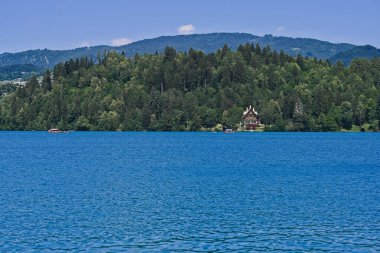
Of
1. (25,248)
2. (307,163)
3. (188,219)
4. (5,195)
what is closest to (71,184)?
(5,195)

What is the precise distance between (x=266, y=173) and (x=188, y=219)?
37.7m

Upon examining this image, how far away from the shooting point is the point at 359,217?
46.7 meters

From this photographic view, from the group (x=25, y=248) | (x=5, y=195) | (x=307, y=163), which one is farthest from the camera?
(x=307, y=163)

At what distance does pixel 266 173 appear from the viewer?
81750 millimetres

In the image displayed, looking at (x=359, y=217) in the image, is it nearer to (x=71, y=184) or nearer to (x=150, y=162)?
(x=71, y=184)

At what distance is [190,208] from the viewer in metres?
50.9

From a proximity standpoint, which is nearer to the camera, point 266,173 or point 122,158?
point 266,173

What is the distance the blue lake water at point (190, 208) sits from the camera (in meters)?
38.2

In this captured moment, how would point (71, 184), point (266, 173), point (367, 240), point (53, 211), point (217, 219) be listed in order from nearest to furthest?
point (367, 240) → point (217, 219) → point (53, 211) → point (71, 184) → point (266, 173)

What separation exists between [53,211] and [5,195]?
1136 cm

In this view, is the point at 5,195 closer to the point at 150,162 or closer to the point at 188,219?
the point at 188,219

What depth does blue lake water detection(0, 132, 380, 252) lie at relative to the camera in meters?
38.2

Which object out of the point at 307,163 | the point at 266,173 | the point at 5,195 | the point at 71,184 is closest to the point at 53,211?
the point at 5,195

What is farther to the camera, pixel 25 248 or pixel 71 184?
pixel 71 184
